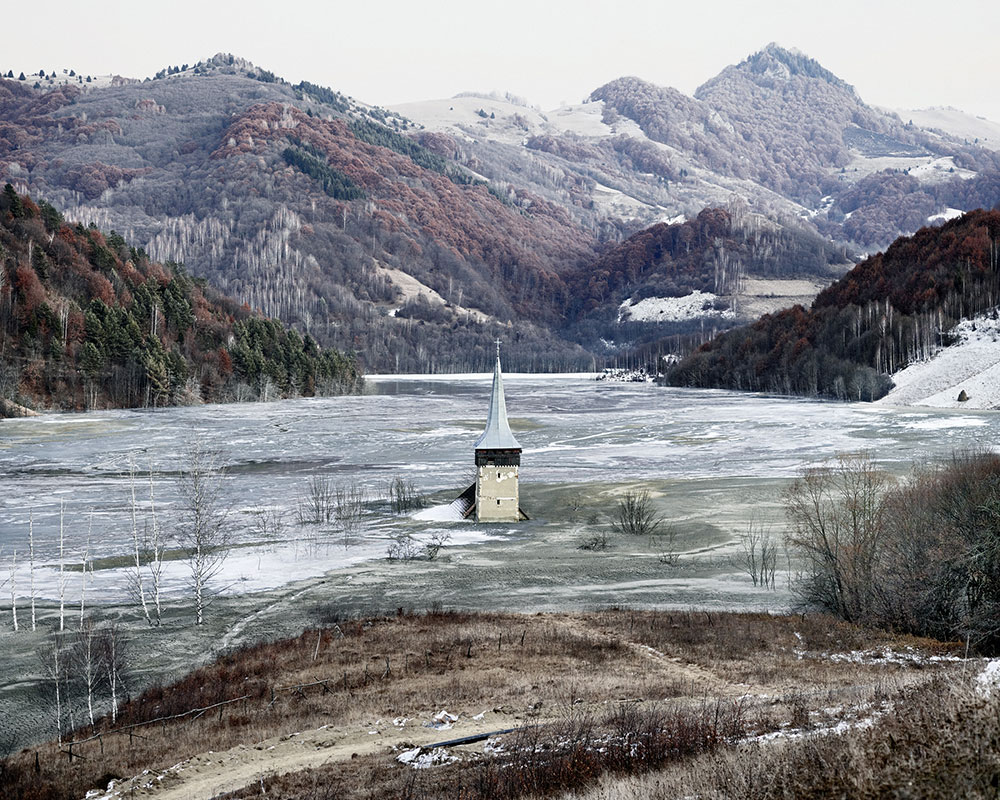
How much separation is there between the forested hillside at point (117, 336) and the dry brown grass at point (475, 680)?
106 m

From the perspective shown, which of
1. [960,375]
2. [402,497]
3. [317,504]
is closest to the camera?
[317,504]

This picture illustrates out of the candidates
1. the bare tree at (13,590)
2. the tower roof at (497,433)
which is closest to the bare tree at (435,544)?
the tower roof at (497,433)

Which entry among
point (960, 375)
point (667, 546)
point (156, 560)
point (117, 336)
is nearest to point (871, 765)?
point (156, 560)

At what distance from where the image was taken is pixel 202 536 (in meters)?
40.1

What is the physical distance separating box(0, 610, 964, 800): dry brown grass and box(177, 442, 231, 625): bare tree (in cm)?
581

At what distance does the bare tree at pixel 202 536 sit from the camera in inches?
1410

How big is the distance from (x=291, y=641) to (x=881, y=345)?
144 metres

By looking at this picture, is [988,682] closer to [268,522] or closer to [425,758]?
[425,758]

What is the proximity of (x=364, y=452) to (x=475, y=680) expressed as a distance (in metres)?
59.5

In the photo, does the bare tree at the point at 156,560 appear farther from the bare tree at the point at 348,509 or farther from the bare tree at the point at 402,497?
the bare tree at the point at 402,497

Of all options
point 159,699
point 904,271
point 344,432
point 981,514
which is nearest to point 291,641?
point 159,699

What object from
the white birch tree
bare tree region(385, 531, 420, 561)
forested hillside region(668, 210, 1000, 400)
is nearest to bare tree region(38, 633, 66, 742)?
the white birch tree

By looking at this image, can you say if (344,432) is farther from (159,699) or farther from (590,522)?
(159,699)

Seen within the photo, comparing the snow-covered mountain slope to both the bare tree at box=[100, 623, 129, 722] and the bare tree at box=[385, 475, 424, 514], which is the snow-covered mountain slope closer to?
the bare tree at box=[385, 475, 424, 514]
